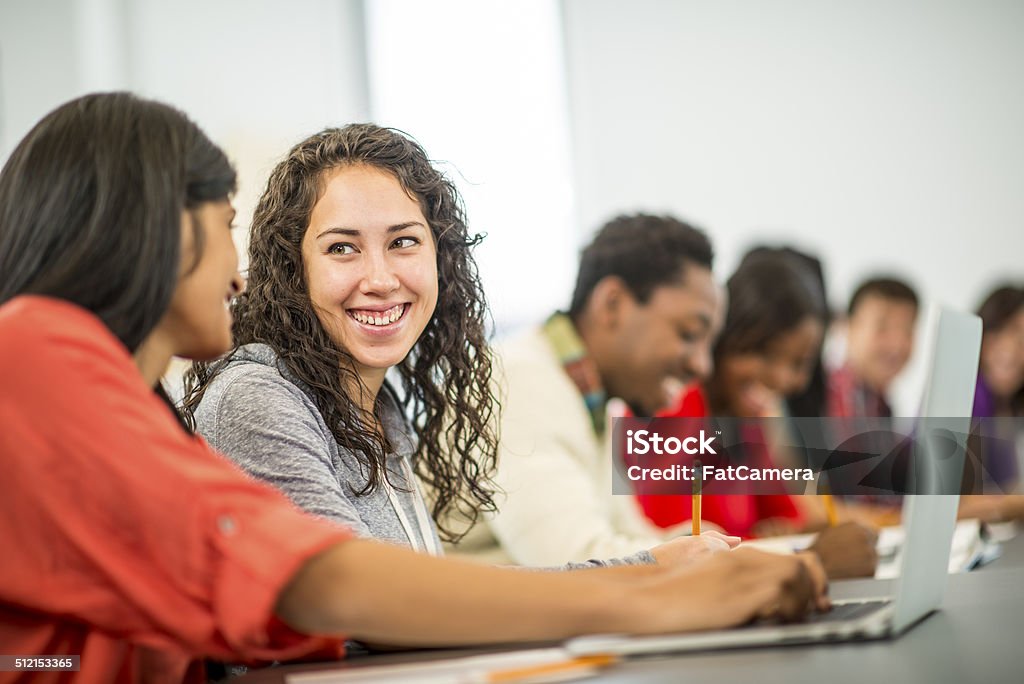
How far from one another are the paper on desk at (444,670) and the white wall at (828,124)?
381 cm

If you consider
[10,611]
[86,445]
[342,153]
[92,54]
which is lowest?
[10,611]

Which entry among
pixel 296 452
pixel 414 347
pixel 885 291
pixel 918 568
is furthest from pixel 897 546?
pixel 885 291

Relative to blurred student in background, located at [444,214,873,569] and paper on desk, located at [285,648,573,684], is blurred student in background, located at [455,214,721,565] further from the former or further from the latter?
paper on desk, located at [285,648,573,684]

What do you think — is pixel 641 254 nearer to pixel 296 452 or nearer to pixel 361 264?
pixel 361 264

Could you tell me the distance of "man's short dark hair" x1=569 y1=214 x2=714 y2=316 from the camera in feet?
7.85

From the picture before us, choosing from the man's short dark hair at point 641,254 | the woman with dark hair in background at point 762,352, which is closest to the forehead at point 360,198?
the man's short dark hair at point 641,254

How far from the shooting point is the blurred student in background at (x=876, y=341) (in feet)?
12.8

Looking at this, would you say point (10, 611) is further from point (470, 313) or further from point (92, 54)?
point (92, 54)

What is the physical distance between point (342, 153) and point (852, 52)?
144 inches

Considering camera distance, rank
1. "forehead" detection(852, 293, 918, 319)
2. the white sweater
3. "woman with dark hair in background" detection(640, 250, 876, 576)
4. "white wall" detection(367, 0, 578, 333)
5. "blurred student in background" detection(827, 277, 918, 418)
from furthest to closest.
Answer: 1. "white wall" detection(367, 0, 578, 333)
2. "forehead" detection(852, 293, 918, 319)
3. "blurred student in background" detection(827, 277, 918, 418)
4. "woman with dark hair in background" detection(640, 250, 876, 576)
5. the white sweater

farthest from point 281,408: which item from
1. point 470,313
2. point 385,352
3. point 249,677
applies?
point 470,313

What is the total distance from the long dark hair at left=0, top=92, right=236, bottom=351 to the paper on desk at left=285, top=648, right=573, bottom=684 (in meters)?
0.30

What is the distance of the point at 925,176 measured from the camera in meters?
4.64

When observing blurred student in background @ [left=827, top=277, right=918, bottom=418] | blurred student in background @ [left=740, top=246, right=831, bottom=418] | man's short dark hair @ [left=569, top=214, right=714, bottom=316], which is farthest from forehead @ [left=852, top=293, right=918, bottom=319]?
man's short dark hair @ [left=569, top=214, right=714, bottom=316]
